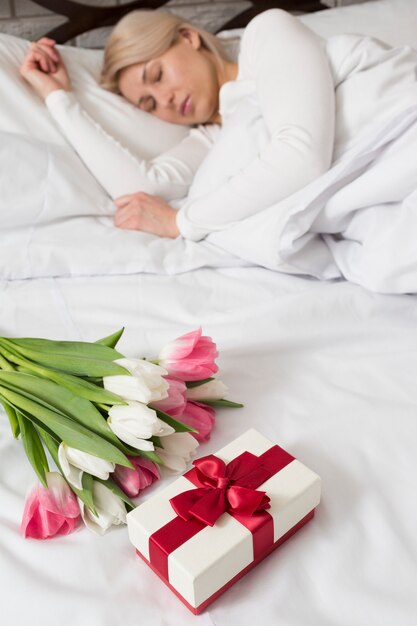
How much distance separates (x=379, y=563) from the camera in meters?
0.69

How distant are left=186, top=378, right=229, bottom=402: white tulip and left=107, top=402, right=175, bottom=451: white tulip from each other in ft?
0.40

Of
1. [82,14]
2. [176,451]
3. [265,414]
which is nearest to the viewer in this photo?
[176,451]

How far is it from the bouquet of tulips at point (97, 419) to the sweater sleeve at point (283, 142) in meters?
0.49

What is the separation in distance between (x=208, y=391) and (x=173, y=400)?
9 cm

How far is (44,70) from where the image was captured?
4.80 feet

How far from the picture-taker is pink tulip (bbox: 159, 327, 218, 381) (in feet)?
2.61

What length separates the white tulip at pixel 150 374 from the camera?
71 centimetres

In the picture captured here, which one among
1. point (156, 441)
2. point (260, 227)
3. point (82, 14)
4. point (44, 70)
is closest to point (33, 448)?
point (156, 441)

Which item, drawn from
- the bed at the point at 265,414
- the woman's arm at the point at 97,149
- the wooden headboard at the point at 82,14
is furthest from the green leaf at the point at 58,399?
the wooden headboard at the point at 82,14

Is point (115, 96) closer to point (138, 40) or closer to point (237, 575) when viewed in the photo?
point (138, 40)

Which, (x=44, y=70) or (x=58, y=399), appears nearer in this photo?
(x=58, y=399)

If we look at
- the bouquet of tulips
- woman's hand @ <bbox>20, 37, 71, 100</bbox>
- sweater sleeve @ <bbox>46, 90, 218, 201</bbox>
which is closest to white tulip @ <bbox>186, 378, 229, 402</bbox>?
the bouquet of tulips

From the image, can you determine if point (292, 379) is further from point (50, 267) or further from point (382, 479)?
point (50, 267)

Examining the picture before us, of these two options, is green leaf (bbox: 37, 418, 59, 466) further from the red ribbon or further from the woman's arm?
the woman's arm
